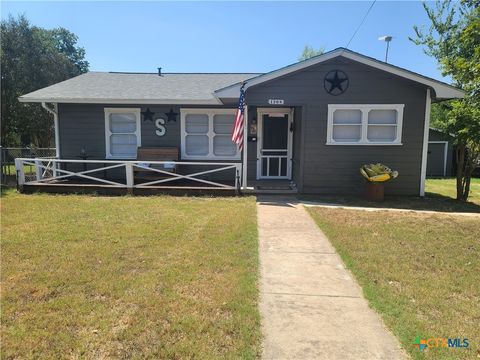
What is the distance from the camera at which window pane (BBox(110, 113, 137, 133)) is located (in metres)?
10.4

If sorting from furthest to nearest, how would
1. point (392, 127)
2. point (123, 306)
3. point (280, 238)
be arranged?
point (392, 127), point (280, 238), point (123, 306)

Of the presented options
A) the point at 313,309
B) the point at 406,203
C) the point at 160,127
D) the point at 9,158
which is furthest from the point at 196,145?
the point at 313,309

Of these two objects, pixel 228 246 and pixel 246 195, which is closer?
pixel 228 246

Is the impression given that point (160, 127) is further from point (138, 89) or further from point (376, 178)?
point (376, 178)

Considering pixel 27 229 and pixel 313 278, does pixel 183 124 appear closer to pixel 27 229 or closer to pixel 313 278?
pixel 27 229

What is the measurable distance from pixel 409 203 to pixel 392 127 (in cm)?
215

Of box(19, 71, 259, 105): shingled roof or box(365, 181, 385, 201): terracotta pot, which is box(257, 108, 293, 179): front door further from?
box(365, 181, 385, 201): terracotta pot

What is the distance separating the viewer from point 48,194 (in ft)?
28.3

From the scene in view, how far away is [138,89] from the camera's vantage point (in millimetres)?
10625

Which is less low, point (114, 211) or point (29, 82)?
point (29, 82)

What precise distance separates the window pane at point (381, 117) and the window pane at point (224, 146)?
4.09 m

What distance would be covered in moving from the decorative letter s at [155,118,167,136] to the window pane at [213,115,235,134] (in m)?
1.59

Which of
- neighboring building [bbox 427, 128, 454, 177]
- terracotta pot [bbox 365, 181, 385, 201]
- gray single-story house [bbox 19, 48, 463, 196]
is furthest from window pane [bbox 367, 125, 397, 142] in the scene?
neighboring building [bbox 427, 128, 454, 177]

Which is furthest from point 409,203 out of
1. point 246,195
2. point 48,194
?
point 48,194
